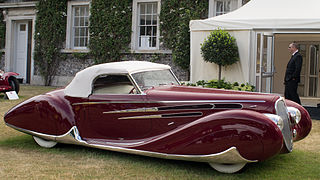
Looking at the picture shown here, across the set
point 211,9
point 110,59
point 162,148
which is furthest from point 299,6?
point 110,59

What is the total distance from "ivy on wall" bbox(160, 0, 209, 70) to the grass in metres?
7.99

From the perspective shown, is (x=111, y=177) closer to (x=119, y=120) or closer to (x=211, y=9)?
(x=119, y=120)

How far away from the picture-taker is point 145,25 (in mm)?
14438

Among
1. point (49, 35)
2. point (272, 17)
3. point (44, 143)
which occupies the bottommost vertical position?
point (44, 143)

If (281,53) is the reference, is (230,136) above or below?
below

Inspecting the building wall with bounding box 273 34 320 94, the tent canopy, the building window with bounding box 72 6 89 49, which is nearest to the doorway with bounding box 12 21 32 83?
the building window with bounding box 72 6 89 49

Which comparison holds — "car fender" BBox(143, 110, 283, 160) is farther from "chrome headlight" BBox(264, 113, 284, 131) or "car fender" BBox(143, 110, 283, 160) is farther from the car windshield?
the car windshield

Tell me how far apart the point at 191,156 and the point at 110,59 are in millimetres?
11019

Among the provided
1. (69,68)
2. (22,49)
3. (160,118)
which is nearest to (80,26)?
(69,68)

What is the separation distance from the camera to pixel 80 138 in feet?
17.1

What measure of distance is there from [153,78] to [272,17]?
487 centimetres

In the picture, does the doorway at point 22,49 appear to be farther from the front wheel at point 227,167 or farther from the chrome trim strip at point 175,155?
the front wheel at point 227,167

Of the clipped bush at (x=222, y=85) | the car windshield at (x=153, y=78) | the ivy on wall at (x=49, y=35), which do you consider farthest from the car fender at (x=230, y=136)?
the ivy on wall at (x=49, y=35)

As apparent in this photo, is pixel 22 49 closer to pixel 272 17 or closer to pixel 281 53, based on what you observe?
pixel 281 53
